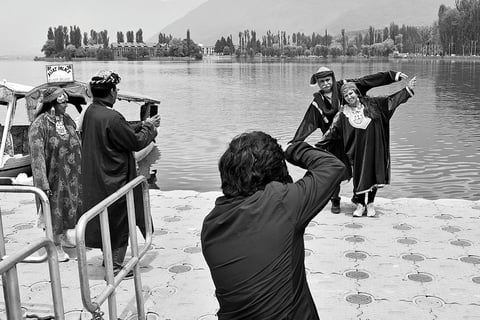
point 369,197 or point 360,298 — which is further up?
point 369,197

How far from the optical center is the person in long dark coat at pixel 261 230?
2.14 m

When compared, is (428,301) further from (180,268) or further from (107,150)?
(107,150)

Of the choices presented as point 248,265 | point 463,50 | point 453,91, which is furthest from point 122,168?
point 463,50

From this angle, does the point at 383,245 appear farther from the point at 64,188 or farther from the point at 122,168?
the point at 64,188

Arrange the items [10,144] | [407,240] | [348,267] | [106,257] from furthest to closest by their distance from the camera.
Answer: [10,144] → [407,240] → [348,267] → [106,257]

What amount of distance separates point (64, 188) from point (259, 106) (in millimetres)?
20827

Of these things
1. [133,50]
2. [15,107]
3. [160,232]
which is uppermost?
[133,50]

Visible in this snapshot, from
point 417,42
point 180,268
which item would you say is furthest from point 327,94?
point 417,42

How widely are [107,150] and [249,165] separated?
8.30 feet

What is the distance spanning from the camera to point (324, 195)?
88.6 inches

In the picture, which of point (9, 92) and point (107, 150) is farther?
point (9, 92)

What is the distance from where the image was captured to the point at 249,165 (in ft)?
7.21

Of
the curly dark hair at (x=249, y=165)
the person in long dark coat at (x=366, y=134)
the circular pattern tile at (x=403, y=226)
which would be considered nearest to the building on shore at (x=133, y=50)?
the person in long dark coat at (x=366, y=134)

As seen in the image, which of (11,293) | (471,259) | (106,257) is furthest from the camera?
(471,259)
